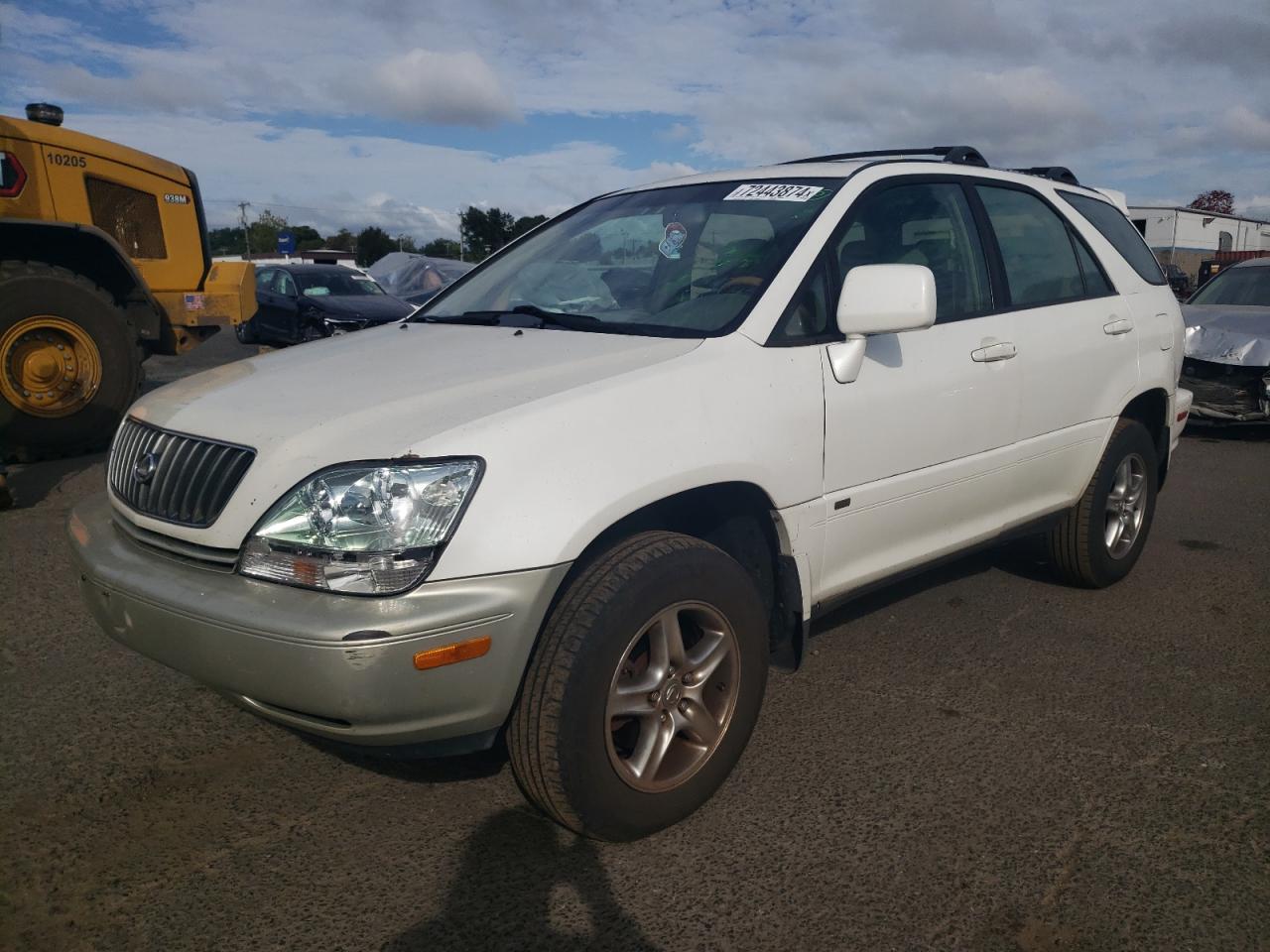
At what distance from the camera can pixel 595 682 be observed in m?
2.31

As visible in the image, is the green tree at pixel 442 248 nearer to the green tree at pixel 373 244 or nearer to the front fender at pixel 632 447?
the green tree at pixel 373 244

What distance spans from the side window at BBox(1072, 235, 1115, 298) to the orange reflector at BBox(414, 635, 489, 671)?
10.3 ft

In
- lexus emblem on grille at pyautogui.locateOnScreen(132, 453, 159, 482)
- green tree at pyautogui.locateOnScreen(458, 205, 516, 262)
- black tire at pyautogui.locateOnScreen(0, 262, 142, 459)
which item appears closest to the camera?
lexus emblem on grille at pyautogui.locateOnScreen(132, 453, 159, 482)

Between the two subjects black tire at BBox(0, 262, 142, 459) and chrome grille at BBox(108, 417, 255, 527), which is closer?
chrome grille at BBox(108, 417, 255, 527)

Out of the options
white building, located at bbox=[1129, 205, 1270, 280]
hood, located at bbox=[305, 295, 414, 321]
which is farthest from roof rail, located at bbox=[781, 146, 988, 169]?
white building, located at bbox=[1129, 205, 1270, 280]

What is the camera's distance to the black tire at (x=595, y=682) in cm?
228

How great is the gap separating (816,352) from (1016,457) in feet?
3.92

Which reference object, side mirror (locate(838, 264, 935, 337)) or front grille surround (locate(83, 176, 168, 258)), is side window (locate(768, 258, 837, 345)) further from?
front grille surround (locate(83, 176, 168, 258))

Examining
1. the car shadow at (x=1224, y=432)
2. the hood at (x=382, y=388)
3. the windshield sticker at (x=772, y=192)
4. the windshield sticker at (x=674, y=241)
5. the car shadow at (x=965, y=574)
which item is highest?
the windshield sticker at (x=772, y=192)

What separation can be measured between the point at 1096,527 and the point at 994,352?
1250 mm

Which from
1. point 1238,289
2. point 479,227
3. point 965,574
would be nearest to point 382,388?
point 965,574

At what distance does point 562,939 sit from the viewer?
2193 millimetres

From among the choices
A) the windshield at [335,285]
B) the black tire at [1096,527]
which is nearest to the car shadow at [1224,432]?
the black tire at [1096,527]

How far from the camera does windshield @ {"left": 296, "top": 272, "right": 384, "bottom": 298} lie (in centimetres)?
1385
